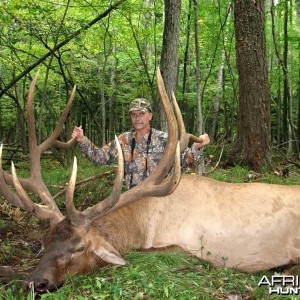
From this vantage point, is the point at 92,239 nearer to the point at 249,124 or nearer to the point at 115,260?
the point at 115,260

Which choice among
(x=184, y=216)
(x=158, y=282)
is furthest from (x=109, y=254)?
(x=184, y=216)

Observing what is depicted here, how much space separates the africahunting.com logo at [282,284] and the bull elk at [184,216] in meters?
0.41

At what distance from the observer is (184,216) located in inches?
168

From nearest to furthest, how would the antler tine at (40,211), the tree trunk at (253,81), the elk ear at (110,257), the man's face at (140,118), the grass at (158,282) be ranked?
1. the grass at (158,282)
2. the elk ear at (110,257)
3. the antler tine at (40,211)
4. the man's face at (140,118)
5. the tree trunk at (253,81)

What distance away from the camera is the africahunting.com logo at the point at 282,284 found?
11.1 feet

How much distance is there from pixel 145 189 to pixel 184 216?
19.1 inches

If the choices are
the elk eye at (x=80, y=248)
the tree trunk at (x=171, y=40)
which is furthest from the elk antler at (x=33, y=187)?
the tree trunk at (x=171, y=40)

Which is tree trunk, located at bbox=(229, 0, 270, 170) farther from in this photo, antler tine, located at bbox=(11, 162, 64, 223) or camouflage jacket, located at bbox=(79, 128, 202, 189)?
antler tine, located at bbox=(11, 162, 64, 223)

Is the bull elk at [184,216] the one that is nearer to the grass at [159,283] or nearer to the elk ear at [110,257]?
the elk ear at [110,257]

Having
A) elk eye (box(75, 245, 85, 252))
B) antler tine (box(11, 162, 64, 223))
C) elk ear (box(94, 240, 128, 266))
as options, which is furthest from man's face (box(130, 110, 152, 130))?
elk eye (box(75, 245, 85, 252))

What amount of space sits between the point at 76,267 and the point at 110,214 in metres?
0.72

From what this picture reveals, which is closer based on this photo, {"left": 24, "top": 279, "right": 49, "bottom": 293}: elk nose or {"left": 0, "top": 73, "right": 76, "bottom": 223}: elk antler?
{"left": 24, "top": 279, "right": 49, "bottom": 293}: elk nose

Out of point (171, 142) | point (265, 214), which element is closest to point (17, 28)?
point (171, 142)

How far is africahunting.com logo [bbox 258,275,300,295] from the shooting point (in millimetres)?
3394
